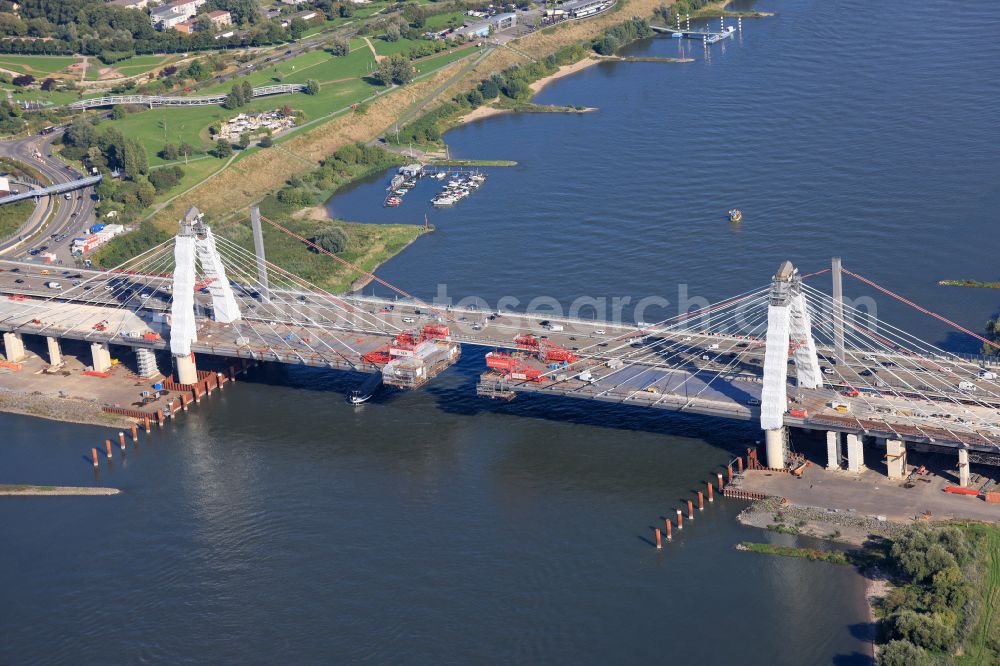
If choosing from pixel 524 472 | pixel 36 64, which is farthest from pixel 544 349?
pixel 36 64

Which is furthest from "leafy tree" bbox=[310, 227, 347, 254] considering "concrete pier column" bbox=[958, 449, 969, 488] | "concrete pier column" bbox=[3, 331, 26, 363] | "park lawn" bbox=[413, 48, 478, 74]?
"concrete pier column" bbox=[958, 449, 969, 488]

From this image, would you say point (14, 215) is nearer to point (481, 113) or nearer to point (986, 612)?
point (481, 113)

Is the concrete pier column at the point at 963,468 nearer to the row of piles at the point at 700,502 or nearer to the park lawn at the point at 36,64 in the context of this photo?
the row of piles at the point at 700,502

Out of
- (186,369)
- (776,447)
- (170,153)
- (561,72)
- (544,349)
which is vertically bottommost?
(776,447)

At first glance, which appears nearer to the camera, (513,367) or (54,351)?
(513,367)

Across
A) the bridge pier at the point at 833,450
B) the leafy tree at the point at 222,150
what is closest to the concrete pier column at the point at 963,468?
the bridge pier at the point at 833,450

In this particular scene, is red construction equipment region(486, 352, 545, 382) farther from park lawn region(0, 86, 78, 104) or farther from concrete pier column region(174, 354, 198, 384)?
park lawn region(0, 86, 78, 104)

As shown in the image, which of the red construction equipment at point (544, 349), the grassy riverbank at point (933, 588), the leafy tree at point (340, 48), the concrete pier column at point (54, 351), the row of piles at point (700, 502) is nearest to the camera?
the grassy riverbank at point (933, 588)
